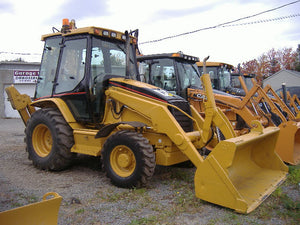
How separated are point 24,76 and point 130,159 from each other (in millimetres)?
16248

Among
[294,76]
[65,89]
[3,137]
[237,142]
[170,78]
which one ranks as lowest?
[3,137]

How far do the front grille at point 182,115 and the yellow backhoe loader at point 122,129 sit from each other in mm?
18

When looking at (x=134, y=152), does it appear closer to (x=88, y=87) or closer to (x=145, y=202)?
(x=145, y=202)

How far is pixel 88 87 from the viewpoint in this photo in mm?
5703

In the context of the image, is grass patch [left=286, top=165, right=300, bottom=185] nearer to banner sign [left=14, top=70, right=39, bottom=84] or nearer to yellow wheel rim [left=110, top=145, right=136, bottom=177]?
yellow wheel rim [left=110, top=145, right=136, bottom=177]

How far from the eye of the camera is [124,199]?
4.45m

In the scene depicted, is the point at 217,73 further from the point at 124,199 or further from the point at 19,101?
the point at 124,199

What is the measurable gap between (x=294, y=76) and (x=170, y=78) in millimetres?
30289

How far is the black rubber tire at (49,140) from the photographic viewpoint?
18.9ft

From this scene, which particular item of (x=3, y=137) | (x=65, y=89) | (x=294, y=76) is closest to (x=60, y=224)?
(x=65, y=89)

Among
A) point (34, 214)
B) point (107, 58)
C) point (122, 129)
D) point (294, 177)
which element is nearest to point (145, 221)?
point (34, 214)

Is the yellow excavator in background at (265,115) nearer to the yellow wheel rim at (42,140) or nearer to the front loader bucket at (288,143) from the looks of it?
the front loader bucket at (288,143)

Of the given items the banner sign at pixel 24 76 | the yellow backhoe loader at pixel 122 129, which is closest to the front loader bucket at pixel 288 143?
the yellow backhoe loader at pixel 122 129

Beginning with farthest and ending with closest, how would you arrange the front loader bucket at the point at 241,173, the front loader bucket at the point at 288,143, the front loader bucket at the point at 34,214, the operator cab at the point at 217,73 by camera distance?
1. the operator cab at the point at 217,73
2. the front loader bucket at the point at 288,143
3. the front loader bucket at the point at 241,173
4. the front loader bucket at the point at 34,214
